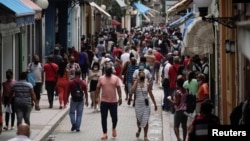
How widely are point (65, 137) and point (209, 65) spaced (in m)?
5.87

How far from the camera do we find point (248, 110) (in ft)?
38.5

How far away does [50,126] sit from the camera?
19.2 metres

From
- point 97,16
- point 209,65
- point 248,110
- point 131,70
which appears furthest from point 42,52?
point 97,16

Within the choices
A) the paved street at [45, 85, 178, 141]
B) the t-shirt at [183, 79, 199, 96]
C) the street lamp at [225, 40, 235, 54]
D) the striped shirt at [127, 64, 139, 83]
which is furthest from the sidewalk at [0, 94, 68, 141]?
the street lamp at [225, 40, 235, 54]

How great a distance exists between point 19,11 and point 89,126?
361 cm

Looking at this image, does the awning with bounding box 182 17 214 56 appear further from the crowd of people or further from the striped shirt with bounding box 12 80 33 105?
the striped shirt with bounding box 12 80 33 105

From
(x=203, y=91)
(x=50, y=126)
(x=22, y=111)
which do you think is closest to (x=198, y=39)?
(x=203, y=91)

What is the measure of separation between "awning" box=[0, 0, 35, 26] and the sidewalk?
2.59 metres

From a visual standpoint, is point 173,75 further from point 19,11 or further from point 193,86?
point 19,11

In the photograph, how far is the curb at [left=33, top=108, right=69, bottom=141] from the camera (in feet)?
57.4

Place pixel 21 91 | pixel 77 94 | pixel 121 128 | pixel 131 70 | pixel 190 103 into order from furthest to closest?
pixel 131 70, pixel 121 128, pixel 77 94, pixel 21 91, pixel 190 103

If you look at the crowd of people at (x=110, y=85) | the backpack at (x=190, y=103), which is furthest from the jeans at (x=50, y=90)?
the backpack at (x=190, y=103)

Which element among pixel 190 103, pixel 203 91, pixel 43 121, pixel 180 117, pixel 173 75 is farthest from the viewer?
pixel 173 75

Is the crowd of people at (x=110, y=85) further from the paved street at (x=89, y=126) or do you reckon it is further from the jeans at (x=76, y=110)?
the paved street at (x=89, y=126)
